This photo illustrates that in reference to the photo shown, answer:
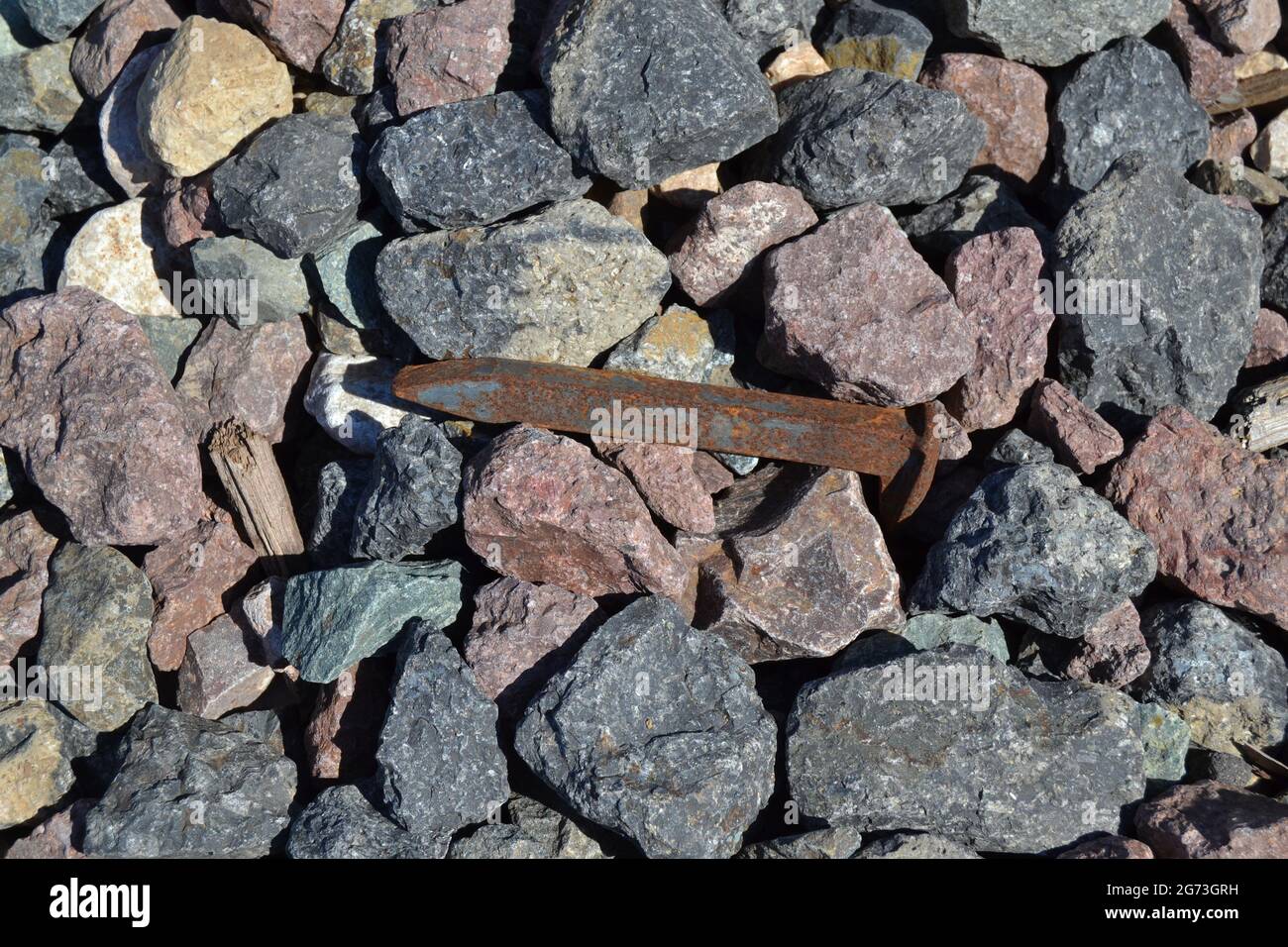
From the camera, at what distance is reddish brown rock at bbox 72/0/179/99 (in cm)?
478

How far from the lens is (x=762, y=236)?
4.12 m

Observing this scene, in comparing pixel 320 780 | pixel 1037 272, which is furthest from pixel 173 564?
pixel 1037 272

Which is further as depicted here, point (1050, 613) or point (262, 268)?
point (262, 268)

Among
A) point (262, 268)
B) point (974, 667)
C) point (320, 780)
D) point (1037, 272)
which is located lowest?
point (320, 780)

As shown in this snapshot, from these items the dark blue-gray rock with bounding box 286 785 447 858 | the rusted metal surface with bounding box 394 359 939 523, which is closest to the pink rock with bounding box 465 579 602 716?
the dark blue-gray rock with bounding box 286 785 447 858

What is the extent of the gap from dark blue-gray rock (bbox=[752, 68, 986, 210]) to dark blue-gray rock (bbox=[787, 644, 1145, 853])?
1849mm

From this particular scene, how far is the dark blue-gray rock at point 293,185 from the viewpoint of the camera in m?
4.14

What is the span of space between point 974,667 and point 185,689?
9.32ft

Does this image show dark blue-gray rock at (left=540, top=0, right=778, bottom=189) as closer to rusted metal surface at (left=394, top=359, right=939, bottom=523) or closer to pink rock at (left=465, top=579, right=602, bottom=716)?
rusted metal surface at (left=394, top=359, right=939, bottom=523)

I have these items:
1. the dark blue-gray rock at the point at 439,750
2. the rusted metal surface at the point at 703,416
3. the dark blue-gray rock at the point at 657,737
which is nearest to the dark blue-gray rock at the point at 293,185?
the rusted metal surface at the point at 703,416

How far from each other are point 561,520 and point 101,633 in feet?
5.87

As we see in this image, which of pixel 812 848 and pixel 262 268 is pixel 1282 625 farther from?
pixel 262 268

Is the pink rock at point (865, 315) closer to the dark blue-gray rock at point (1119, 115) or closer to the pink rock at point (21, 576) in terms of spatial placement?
the dark blue-gray rock at point (1119, 115)

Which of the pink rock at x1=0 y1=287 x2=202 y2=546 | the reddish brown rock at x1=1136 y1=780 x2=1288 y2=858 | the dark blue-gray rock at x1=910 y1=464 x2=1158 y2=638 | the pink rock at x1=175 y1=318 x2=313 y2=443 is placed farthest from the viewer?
the pink rock at x1=175 y1=318 x2=313 y2=443
